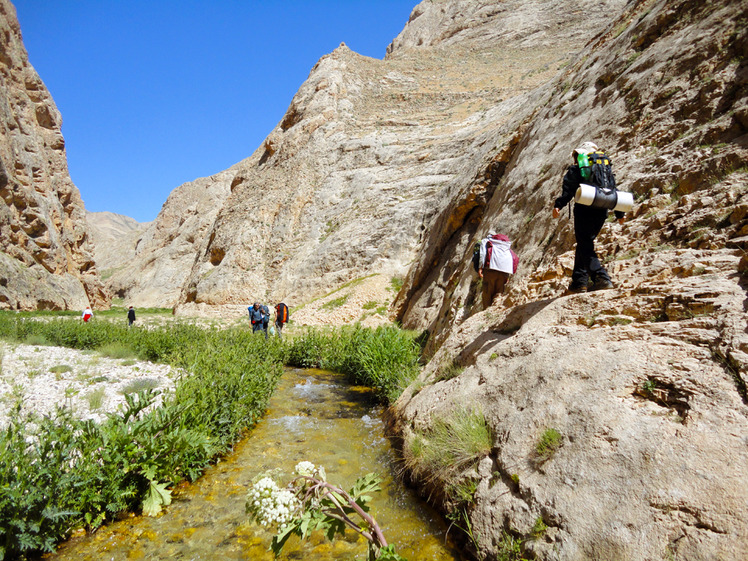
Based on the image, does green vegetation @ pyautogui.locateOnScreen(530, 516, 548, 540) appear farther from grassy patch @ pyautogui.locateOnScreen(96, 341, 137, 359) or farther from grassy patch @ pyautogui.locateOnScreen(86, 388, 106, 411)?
grassy patch @ pyautogui.locateOnScreen(96, 341, 137, 359)

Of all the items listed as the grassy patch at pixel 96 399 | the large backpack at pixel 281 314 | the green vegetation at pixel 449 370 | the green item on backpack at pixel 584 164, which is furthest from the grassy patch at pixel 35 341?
the green item on backpack at pixel 584 164

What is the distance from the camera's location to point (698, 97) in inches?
242

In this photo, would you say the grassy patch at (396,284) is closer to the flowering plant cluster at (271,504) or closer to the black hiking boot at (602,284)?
the black hiking boot at (602,284)

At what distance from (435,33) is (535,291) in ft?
241

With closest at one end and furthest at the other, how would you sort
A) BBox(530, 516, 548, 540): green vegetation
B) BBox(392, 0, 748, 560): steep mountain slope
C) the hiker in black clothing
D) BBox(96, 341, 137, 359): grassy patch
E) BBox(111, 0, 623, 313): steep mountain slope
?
BBox(392, 0, 748, 560): steep mountain slope, BBox(530, 516, 548, 540): green vegetation, the hiker in black clothing, BBox(96, 341, 137, 359): grassy patch, BBox(111, 0, 623, 313): steep mountain slope

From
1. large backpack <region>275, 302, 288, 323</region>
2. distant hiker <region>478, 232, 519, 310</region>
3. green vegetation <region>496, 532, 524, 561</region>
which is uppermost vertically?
distant hiker <region>478, 232, 519, 310</region>

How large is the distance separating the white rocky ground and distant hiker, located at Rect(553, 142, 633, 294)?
529cm

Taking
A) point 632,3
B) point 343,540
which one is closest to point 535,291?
point 343,540

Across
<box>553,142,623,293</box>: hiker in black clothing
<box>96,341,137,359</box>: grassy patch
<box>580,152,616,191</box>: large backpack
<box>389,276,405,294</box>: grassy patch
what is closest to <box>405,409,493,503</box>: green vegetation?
<box>553,142,623,293</box>: hiker in black clothing

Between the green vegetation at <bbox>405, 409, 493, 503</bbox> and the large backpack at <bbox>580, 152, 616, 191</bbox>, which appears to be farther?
the large backpack at <bbox>580, 152, 616, 191</bbox>

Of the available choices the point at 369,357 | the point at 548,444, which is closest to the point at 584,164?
the point at 548,444

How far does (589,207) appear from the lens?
4824 mm

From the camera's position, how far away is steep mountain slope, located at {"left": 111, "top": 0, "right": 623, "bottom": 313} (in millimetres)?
25188

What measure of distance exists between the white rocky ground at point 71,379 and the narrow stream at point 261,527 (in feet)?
4.36
